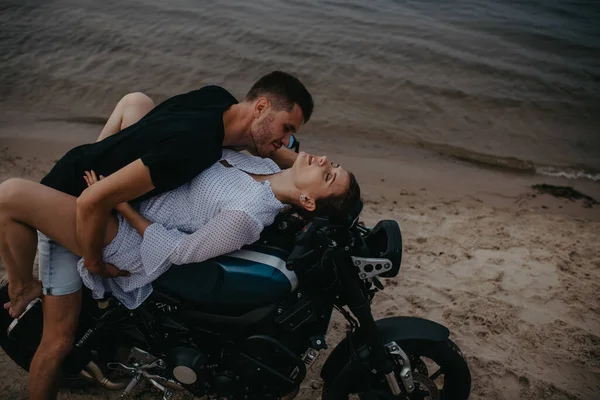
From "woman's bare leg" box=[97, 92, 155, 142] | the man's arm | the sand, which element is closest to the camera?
the man's arm

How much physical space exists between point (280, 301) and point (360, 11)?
11854 millimetres

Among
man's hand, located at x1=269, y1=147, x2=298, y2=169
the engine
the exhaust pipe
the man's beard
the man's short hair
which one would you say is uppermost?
the man's short hair

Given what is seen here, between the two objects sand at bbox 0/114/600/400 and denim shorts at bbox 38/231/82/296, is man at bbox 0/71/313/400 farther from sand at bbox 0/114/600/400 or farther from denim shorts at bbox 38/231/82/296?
sand at bbox 0/114/600/400

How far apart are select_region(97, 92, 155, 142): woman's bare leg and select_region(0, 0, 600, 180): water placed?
5190mm

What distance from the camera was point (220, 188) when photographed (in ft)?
8.15

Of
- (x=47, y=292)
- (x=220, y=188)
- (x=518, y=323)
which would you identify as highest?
(x=220, y=188)

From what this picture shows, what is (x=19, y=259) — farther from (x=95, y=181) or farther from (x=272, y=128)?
(x=272, y=128)

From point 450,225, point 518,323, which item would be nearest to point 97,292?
point 518,323

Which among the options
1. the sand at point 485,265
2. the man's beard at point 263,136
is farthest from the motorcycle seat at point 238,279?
the sand at point 485,265

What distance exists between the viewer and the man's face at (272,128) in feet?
9.61

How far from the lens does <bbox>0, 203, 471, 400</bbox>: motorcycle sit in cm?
254

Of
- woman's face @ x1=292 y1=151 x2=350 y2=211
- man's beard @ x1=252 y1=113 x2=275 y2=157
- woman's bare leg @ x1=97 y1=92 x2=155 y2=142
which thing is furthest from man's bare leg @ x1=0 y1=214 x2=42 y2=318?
woman's face @ x1=292 y1=151 x2=350 y2=211

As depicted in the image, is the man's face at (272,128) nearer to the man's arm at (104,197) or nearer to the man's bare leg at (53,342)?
the man's arm at (104,197)

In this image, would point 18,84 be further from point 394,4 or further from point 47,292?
point 394,4
